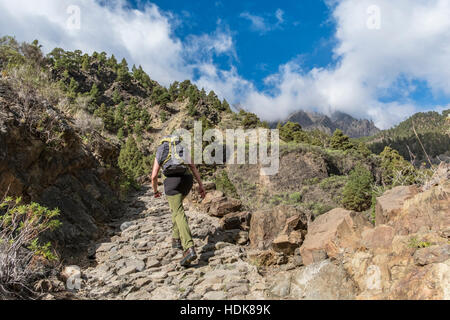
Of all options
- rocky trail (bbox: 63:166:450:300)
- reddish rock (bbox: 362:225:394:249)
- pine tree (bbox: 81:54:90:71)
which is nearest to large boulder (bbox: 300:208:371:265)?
rocky trail (bbox: 63:166:450:300)

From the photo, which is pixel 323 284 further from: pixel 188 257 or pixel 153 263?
pixel 153 263

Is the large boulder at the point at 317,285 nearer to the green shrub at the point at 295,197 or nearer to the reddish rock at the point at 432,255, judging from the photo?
the reddish rock at the point at 432,255

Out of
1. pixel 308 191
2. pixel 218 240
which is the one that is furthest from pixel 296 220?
pixel 308 191

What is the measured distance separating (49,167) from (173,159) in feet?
10.3

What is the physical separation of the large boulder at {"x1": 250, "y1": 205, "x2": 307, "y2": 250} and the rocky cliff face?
126 inches

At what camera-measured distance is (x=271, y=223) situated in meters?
5.61

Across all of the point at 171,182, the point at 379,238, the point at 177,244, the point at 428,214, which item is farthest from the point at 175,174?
the point at 428,214

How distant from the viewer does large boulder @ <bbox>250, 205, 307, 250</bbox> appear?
543cm

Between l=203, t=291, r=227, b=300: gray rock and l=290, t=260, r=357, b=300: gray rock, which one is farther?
l=203, t=291, r=227, b=300: gray rock

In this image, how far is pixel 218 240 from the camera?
219 inches

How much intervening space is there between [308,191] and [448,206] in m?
17.0

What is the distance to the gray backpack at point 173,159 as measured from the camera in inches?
170

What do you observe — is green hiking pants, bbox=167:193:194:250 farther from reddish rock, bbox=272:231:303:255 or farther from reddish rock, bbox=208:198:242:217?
reddish rock, bbox=208:198:242:217
